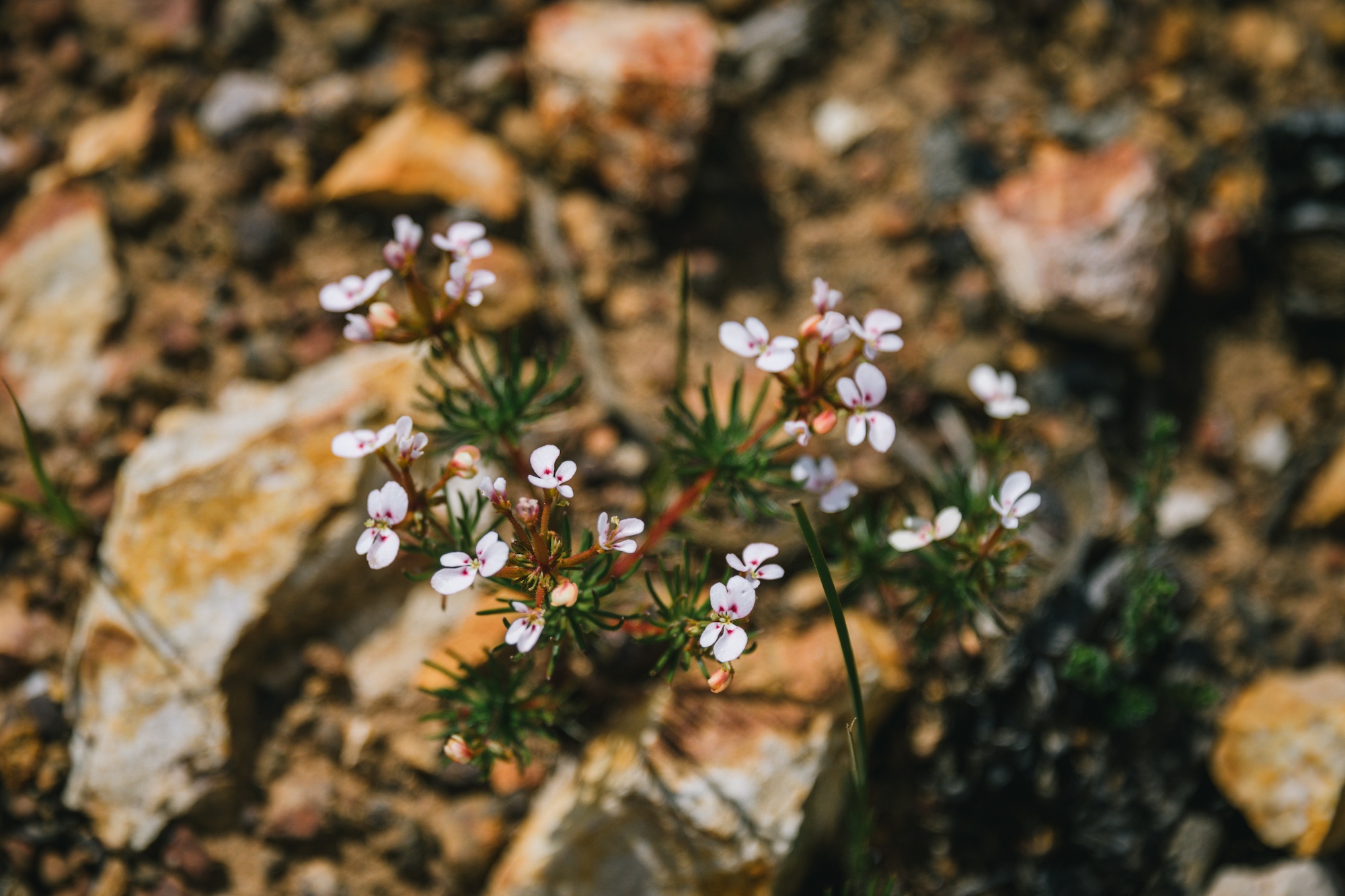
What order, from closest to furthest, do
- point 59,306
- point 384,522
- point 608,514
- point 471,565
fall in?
point 471,565 < point 384,522 < point 608,514 < point 59,306

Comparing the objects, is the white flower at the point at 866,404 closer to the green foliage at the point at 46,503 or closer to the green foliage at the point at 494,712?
the green foliage at the point at 494,712

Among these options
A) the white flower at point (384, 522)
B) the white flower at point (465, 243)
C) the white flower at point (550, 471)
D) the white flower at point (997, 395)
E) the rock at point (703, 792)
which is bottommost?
the rock at point (703, 792)

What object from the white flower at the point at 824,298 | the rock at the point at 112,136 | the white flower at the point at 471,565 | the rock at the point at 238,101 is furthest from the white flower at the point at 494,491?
the rock at the point at 112,136

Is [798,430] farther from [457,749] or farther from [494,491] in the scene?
[457,749]

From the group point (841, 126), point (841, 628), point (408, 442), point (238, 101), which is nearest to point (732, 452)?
point (841, 628)

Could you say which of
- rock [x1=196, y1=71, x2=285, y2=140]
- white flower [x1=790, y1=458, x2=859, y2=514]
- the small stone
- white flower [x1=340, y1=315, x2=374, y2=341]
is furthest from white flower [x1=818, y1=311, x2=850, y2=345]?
rock [x1=196, y1=71, x2=285, y2=140]

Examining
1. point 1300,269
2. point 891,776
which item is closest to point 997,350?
point 1300,269

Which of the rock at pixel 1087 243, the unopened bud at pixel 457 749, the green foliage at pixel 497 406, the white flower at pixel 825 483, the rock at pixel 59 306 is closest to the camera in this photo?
the unopened bud at pixel 457 749
